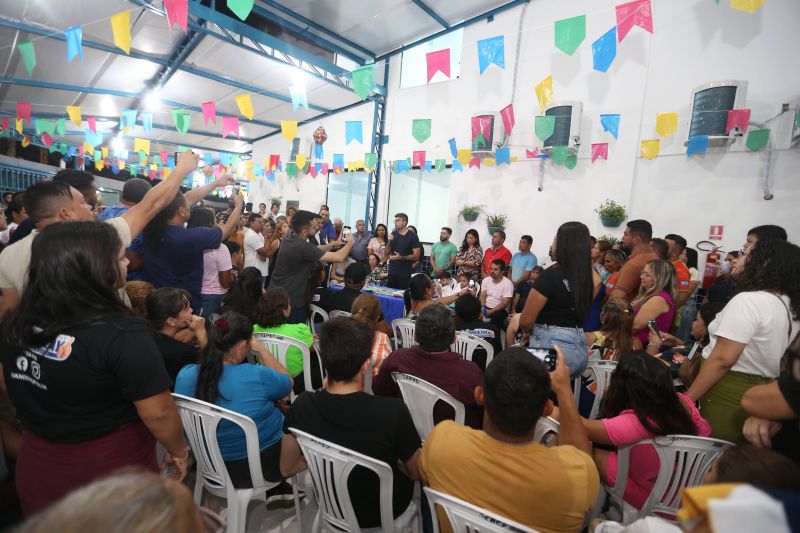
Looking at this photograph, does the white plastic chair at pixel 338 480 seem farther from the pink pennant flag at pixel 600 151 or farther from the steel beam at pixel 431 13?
the steel beam at pixel 431 13

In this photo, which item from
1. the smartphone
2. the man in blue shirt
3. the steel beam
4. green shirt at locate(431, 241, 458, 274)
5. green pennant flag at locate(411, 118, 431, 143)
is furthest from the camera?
green pennant flag at locate(411, 118, 431, 143)

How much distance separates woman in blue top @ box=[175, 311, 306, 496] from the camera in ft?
5.42

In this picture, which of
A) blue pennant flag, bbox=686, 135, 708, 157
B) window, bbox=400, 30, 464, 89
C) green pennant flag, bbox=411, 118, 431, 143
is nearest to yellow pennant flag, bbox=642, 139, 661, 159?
blue pennant flag, bbox=686, 135, 708, 157

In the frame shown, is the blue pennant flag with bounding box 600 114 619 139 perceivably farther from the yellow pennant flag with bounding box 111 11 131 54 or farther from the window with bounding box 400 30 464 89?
the yellow pennant flag with bounding box 111 11 131 54

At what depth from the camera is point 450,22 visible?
8227mm


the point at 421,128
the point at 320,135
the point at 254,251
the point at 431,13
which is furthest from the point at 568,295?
the point at 320,135

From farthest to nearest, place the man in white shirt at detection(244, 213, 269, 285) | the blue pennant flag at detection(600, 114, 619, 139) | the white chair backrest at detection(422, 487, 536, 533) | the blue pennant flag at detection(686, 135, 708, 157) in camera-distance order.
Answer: the blue pennant flag at detection(600, 114, 619, 139), the blue pennant flag at detection(686, 135, 708, 157), the man in white shirt at detection(244, 213, 269, 285), the white chair backrest at detection(422, 487, 536, 533)

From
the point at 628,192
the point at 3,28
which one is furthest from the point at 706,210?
the point at 3,28

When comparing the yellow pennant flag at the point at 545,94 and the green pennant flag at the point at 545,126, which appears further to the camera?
the yellow pennant flag at the point at 545,94

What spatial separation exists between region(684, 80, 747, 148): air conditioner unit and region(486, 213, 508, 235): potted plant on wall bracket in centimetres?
318

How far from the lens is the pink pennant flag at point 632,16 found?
4.71 metres

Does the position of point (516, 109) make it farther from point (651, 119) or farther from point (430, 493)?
point (430, 493)

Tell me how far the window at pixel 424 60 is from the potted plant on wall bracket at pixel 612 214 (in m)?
4.34

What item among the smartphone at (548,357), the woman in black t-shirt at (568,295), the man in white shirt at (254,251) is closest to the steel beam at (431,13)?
the man in white shirt at (254,251)
